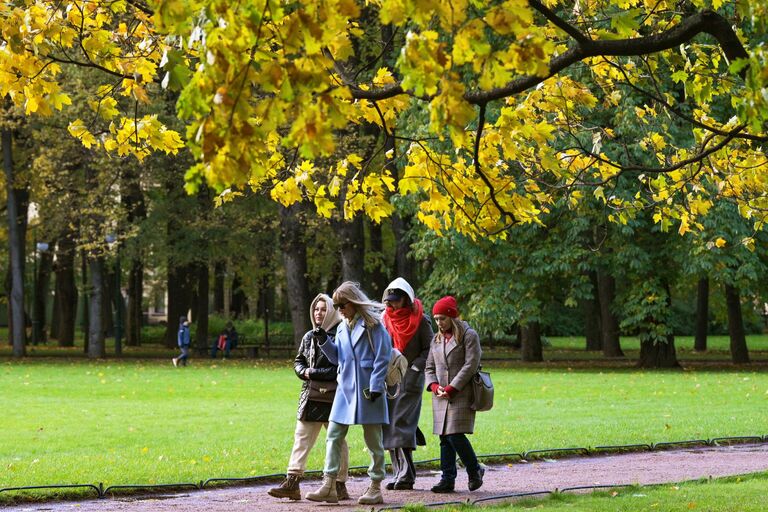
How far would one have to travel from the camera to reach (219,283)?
60.6 m

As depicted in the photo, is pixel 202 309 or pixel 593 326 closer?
pixel 202 309

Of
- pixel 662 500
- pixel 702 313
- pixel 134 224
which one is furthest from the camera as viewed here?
pixel 702 313

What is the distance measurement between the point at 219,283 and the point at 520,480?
163ft

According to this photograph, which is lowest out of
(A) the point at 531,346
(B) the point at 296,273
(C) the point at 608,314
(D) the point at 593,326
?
(A) the point at 531,346

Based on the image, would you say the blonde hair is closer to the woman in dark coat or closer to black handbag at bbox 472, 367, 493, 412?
the woman in dark coat

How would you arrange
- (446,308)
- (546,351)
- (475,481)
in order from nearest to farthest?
(475,481)
(446,308)
(546,351)

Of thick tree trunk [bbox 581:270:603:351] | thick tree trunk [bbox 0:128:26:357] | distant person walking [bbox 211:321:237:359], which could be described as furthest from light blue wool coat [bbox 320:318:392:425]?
thick tree trunk [bbox 581:270:603:351]

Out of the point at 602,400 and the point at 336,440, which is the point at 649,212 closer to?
the point at 602,400

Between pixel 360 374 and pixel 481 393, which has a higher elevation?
pixel 360 374

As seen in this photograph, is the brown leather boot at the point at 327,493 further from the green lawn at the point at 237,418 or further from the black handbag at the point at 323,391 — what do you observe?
the green lawn at the point at 237,418

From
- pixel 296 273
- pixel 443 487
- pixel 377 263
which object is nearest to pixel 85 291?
pixel 296 273

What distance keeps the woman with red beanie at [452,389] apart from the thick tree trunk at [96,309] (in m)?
29.7

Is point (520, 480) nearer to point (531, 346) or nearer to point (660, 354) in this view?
point (660, 354)

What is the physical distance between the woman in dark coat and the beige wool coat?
0.23m
